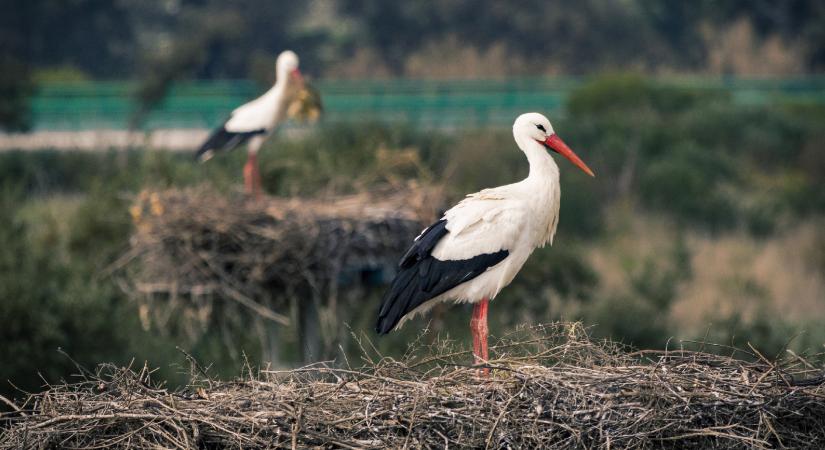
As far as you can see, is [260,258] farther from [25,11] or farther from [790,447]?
[25,11]

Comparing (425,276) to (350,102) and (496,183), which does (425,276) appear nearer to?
(496,183)

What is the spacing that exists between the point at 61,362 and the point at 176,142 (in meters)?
14.0

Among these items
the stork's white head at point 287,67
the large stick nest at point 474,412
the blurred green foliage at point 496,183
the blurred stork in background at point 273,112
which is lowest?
the blurred green foliage at point 496,183

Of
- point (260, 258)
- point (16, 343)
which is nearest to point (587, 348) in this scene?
point (260, 258)

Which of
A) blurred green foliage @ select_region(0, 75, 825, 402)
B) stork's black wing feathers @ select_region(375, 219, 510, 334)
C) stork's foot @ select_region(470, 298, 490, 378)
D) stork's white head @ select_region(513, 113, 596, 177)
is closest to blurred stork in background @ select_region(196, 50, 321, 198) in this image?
blurred green foliage @ select_region(0, 75, 825, 402)

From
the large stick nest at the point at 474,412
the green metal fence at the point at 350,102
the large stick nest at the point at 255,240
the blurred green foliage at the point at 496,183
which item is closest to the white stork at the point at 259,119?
the large stick nest at the point at 255,240

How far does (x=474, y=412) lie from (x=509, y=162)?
1786 cm

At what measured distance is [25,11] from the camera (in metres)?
38.2

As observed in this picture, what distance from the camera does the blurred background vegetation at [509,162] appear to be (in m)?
15.1

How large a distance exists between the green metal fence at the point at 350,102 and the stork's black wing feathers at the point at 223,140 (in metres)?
15.7

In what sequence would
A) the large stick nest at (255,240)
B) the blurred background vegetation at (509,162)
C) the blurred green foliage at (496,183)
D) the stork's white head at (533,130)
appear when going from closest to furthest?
the stork's white head at (533,130) → the large stick nest at (255,240) → the blurred green foliage at (496,183) → the blurred background vegetation at (509,162)

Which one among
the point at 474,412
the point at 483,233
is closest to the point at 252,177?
the point at 483,233

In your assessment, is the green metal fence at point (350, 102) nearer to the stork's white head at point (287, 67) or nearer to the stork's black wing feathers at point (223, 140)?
the stork's black wing feathers at point (223, 140)

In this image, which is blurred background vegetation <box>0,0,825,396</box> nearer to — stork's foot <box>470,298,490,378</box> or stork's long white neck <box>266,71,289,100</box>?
stork's long white neck <box>266,71,289,100</box>
